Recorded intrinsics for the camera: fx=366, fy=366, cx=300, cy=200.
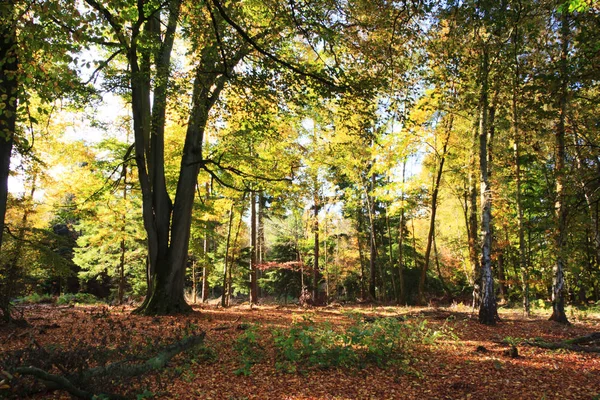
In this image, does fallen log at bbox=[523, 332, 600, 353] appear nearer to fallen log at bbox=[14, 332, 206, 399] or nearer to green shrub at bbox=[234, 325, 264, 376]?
green shrub at bbox=[234, 325, 264, 376]

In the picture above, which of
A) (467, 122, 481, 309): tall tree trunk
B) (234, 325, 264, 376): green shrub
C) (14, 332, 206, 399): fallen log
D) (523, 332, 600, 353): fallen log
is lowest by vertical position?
(523, 332, 600, 353): fallen log

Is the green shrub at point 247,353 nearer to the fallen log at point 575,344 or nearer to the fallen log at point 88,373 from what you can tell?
the fallen log at point 88,373

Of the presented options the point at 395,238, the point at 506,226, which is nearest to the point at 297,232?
the point at 395,238

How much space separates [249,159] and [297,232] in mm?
12080

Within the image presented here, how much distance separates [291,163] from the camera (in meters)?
13.1

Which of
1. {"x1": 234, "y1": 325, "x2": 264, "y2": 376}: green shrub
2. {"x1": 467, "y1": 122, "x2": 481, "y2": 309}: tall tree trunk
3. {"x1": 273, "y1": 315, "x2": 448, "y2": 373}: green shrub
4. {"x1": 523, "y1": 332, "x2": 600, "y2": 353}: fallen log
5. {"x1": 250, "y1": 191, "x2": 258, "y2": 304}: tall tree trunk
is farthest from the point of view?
{"x1": 250, "y1": 191, "x2": 258, "y2": 304}: tall tree trunk

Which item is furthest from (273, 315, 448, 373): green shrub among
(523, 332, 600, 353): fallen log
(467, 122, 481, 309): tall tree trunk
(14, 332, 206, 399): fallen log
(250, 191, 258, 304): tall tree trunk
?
(250, 191, 258, 304): tall tree trunk

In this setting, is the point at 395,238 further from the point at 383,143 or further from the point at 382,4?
the point at 382,4

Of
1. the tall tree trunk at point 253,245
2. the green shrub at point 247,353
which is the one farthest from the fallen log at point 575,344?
the tall tree trunk at point 253,245

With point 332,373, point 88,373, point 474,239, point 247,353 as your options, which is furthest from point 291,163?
point 88,373

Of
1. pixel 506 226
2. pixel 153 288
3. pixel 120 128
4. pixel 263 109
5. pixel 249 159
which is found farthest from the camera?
pixel 506 226

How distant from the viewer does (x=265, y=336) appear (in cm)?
742

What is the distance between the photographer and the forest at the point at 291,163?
439cm

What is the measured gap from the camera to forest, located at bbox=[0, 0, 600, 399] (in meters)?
4.39
